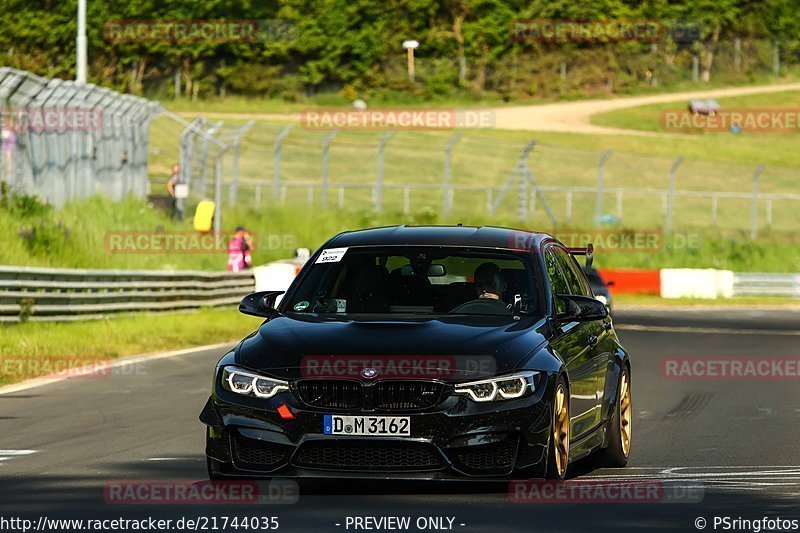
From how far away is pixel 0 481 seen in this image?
32.3 feet

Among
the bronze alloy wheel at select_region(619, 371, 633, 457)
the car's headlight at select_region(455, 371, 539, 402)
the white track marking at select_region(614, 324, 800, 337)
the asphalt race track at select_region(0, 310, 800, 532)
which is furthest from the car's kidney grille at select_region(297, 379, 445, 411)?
the white track marking at select_region(614, 324, 800, 337)

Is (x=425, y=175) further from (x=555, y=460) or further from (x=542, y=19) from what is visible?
(x=555, y=460)

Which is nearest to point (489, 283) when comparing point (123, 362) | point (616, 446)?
point (616, 446)

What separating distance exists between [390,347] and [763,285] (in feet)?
113

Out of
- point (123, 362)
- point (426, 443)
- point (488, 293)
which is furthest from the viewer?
point (123, 362)

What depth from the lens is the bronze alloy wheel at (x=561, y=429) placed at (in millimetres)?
8922

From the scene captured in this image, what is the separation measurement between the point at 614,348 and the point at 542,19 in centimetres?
8490

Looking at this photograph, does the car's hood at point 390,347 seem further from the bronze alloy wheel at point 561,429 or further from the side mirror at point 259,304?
the side mirror at point 259,304

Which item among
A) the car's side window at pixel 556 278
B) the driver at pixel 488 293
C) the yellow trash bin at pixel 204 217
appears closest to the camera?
the driver at pixel 488 293

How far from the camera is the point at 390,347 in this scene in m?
8.74

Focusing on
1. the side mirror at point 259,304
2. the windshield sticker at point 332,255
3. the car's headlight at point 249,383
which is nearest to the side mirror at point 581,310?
the windshield sticker at point 332,255

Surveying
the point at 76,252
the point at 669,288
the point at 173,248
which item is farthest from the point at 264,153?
the point at 76,252

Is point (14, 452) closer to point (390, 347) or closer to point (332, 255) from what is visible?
point (332, 255)

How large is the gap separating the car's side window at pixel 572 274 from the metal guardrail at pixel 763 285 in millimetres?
31031
